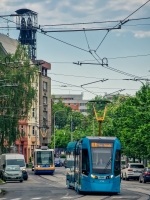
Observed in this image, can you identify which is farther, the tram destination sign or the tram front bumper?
the tram destination sign

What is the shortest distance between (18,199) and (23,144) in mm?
77861

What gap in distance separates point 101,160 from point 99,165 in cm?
30

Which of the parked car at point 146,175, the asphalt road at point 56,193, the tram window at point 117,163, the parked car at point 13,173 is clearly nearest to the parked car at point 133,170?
the parked car at point 146,175

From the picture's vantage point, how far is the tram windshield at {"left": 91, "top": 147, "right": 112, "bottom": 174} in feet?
108

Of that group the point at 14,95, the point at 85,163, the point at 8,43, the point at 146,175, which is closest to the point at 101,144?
the point at 85,163

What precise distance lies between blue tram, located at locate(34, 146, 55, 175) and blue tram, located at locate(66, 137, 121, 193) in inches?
1368

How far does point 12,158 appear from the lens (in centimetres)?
6172

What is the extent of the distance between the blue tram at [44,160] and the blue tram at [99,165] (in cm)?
3475

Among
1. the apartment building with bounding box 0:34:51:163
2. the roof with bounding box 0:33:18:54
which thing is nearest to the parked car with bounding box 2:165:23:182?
the apartment building with bounding box 0:34:51:163

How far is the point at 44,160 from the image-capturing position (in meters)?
69.8

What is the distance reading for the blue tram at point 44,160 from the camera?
69.4 m

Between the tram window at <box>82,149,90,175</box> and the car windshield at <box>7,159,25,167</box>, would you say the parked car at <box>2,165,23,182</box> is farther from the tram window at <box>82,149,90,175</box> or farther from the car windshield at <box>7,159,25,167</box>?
the tram window at <box>82,149,90,175</box>

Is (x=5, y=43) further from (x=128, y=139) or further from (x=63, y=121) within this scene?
(x=63, y=121)

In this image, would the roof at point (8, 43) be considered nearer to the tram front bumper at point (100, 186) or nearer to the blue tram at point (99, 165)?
the blue tram at point (99, 165)
